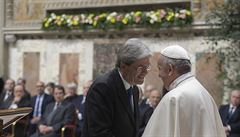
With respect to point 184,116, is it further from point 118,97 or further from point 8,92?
point 8,92

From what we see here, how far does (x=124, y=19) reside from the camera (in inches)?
404

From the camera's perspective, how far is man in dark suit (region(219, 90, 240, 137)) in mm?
7449

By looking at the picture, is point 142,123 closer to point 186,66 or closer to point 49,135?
point 49,135

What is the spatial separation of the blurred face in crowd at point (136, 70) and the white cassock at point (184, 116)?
424 mm

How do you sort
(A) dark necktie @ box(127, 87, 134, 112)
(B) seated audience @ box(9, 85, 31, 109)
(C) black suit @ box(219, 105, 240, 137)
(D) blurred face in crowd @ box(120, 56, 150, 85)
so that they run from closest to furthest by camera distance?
(D) blurred face in crowd @ box(120, 56, 150, 85) < (A) dark necktie @ box(127, 87, 134, 112) < (C) black suit @ box(219, 105, 240, 137) < (B) seated audience @ box(9, 85, 31, 109)

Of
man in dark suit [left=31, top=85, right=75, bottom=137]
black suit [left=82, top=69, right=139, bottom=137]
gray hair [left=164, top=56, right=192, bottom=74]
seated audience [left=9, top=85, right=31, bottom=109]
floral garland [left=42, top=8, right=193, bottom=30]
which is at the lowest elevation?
man in dark suit [left=31, top=85, right=75, bottom=137]

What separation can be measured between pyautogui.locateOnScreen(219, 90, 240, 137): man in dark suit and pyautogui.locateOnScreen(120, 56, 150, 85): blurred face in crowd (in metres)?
4.26

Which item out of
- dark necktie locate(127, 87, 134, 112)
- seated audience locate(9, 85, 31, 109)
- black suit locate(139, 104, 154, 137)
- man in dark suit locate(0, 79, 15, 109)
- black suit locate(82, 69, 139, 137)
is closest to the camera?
black suit locate(82, 69, 139, 137)

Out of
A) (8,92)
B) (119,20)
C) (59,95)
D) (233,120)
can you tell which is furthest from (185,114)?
(8,92)

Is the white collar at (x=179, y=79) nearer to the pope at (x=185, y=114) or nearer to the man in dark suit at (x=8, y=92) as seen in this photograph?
the pope at (x=185, y=114)

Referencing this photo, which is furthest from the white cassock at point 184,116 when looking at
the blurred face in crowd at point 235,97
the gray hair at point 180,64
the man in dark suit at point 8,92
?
the man in dark suit at point 8,92

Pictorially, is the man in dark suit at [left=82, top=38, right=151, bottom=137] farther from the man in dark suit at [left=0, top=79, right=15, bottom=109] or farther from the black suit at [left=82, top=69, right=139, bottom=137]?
the man in dark suit at [left=0, top=79, right=15, bottom=109]

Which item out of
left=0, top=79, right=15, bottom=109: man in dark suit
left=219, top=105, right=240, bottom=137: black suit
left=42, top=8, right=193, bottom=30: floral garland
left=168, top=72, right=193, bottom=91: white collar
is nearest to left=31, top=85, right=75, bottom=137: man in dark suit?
left=0, top=79, right=15, bottom=109: man in dark suit

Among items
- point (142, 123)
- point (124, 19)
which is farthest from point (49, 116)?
point (124, 19)
